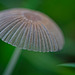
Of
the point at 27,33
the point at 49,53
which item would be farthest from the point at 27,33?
the point at 49,53

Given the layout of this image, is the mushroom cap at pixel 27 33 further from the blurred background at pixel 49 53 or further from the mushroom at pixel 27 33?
the blurred background at pixel 49 53

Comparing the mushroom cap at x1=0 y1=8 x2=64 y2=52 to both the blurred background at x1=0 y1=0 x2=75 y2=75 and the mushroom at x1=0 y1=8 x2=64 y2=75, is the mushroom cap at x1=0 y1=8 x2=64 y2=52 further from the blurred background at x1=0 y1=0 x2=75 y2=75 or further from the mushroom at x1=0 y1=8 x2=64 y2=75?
the blurred background at x1=0 y1=0 x2=75 y2=75

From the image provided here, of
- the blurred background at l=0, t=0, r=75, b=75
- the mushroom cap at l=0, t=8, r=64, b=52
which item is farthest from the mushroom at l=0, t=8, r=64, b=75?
the blurred background at l=0, t=0, r=75, b=75

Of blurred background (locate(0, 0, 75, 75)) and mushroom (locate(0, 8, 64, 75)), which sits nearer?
mushroom (locate(0, 8, 64, 75))

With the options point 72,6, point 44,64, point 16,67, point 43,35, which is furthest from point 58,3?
point 43,35

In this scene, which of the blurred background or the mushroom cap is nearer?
the mushroom cap

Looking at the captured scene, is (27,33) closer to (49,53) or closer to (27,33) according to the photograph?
(27,33)
